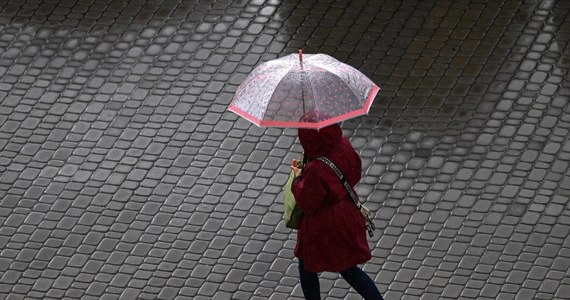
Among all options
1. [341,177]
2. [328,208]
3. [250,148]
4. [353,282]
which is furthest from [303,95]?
[250,148]

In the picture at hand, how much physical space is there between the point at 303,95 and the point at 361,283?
1.35 metres

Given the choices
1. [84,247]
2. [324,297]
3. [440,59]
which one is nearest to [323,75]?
[324,297]

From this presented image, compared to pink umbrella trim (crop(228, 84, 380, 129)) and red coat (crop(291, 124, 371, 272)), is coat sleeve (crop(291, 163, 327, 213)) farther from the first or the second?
pink umbrella trim (crop(228, 84, 380, 129))

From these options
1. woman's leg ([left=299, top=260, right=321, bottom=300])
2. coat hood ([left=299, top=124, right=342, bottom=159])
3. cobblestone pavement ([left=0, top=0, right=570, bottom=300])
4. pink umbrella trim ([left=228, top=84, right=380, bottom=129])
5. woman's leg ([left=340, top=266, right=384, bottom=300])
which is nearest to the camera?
pink umbrella trim ([left=228, top=84, right=380, bottom=129])

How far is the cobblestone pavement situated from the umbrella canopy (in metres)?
1.70

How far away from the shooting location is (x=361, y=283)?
8.92 metres

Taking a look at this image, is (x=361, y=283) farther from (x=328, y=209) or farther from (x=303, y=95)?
(x=303, y=95)

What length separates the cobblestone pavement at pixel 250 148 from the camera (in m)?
9.85

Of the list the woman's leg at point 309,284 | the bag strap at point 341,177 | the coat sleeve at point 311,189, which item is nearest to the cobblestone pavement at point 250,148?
the woman's leg at point 309,284

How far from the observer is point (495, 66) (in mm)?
11688

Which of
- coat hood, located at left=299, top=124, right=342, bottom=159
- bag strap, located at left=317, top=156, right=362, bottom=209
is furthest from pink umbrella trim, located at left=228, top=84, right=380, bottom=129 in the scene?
bag strap, located at left=317, top=156, right=362, bottom=209

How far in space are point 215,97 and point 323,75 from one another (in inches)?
128

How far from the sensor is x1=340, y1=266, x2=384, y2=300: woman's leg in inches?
350

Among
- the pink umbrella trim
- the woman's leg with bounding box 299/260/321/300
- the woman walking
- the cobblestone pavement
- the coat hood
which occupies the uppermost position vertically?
the pink umbrella trim
